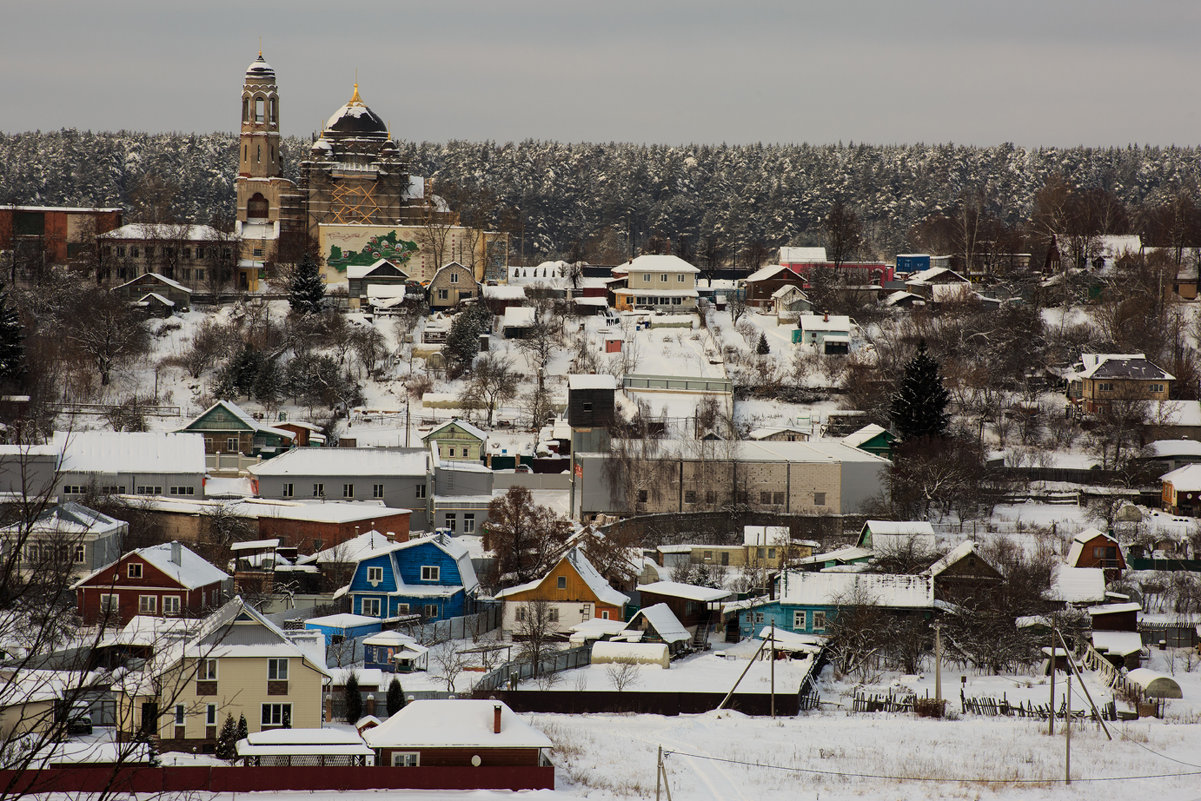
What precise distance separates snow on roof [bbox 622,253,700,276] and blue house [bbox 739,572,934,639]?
30319 millimetres

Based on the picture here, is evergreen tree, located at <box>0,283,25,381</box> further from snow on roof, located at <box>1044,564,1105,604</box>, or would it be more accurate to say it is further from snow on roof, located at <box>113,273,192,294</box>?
snow on roof, located at <box>1044,564,1105,604</box>

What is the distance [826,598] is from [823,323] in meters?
24.1

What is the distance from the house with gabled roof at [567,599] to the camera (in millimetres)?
32781

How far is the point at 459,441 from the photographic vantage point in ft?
143

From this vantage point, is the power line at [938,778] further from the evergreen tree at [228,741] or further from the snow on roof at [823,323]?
the snow on roof at [823,323]

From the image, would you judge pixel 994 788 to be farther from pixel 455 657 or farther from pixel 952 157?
pixel 952 157

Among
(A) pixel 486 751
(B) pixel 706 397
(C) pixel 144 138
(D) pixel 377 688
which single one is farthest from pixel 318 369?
(C) pixel 144 138

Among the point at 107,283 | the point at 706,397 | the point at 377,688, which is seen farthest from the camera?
the point at 107,283

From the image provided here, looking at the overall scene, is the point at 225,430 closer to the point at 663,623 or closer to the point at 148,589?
the point at 148,589

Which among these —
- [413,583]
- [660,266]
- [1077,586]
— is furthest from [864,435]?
[660,266]

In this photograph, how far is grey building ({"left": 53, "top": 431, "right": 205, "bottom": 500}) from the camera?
1583 inches

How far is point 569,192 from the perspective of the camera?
310ft

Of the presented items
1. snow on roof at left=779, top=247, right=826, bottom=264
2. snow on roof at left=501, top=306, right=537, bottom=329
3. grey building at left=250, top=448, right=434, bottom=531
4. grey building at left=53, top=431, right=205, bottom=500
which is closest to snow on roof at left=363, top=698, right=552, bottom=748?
grey building at left=250, top=448, right=434, bottom=531

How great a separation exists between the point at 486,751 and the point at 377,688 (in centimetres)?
556
